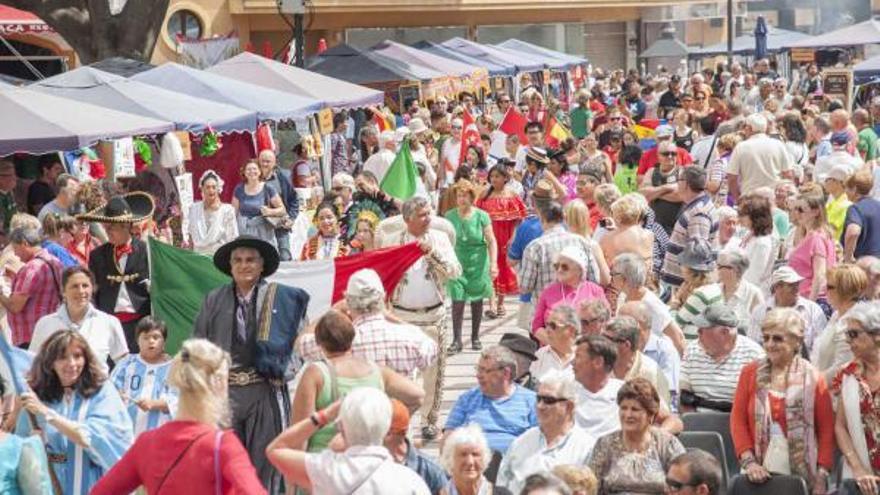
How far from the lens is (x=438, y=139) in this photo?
23828 mm

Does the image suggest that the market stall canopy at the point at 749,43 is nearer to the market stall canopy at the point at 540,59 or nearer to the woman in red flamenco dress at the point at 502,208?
the market stall canopy at the point at 540,59

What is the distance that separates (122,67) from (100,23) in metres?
2.70

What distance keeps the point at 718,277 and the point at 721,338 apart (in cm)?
205

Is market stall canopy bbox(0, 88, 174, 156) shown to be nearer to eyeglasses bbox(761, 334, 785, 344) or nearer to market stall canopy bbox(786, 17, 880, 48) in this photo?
eyeglasses bbox(761, 334, 785, 344)

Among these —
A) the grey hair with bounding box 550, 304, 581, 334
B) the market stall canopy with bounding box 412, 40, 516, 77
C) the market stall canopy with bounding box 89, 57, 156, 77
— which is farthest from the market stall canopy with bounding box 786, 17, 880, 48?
the grey hair with bounding box 550, 304, 581, 334

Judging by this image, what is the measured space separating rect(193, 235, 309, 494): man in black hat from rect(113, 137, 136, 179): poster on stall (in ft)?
30.5

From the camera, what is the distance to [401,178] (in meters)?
18.0

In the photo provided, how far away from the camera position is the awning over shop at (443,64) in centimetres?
3167

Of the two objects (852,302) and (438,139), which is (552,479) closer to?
(852,302)

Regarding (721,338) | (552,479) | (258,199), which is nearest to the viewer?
(552,479)

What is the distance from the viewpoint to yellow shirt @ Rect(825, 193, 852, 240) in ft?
46.8

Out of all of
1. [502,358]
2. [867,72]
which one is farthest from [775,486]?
[867,72]

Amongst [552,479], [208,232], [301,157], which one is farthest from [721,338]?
[301,157]

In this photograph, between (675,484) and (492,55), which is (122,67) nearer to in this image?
(675,484)
